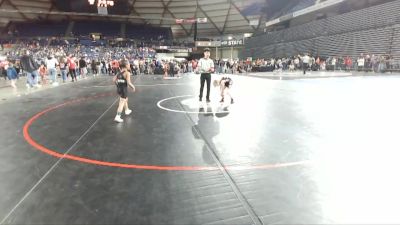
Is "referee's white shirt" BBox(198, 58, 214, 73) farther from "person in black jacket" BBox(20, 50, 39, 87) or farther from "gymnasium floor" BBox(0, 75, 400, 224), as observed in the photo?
"person in black jacket" BBox(20, 50, 39, 87)

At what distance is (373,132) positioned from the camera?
530 cm

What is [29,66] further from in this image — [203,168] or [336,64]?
[336,64]

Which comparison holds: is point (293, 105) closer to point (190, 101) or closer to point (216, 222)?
point (190, 101)

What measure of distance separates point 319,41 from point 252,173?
2870 centimetres

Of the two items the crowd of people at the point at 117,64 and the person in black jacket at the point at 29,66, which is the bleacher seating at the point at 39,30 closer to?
the crowd of people at the point at 117,64

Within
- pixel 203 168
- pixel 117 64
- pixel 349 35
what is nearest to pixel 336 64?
pixel 349 35

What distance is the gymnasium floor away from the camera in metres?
2.66

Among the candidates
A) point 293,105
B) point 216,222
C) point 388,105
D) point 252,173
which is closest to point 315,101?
point 293,105

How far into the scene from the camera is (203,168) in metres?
3.71

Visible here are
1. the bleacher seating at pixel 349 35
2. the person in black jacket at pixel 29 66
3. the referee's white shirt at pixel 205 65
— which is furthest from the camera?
the bleacher seating at pixel 349 35

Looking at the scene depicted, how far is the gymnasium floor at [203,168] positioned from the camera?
2.66 m

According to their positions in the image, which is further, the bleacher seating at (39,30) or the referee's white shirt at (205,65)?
the bleacher seating at (39,30)

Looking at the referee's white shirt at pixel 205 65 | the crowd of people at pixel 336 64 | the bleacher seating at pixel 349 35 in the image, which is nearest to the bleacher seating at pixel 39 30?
the crowd of people at pixel 336 64

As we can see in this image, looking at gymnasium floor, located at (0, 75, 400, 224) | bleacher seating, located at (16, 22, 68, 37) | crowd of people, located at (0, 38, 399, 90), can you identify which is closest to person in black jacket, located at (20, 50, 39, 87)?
crowd of people, located at (0, 38, 399, 90)
